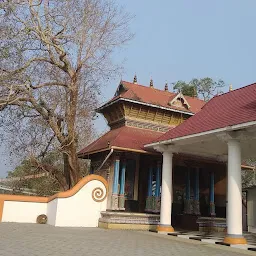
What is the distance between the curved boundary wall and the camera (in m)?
12.2

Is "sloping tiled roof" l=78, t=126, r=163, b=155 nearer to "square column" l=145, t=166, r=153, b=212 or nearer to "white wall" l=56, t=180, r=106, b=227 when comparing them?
"square column" l=145, t=166, r=153, b=212

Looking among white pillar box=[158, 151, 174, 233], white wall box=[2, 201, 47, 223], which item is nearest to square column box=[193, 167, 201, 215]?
white pillar box=[158, 151, 174, 233]

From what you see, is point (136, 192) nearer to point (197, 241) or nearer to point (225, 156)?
point (225, 156)

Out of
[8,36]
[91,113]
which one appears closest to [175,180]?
[91,113]

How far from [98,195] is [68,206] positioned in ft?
3.98

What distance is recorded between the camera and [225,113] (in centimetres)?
1033

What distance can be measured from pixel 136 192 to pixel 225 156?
4.01 metres

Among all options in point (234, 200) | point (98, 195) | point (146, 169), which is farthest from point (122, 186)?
point (234, 200)

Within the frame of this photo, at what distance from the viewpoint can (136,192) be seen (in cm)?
1399

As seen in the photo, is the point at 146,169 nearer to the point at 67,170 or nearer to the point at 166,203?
the point at 166,203

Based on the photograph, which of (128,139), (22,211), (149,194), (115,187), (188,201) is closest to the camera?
(22,211)

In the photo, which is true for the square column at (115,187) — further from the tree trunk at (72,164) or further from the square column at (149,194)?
the tree trunk at (72,164)

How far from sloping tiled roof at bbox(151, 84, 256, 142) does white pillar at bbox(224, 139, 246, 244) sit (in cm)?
72

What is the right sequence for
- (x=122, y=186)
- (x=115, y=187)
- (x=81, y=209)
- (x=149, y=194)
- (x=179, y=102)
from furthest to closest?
1. (x=179, y=102)
2. (x=149, y=194)
3. (x=122, y=186)
4. (x=115, y=187)
5. (x=81, y=209)
